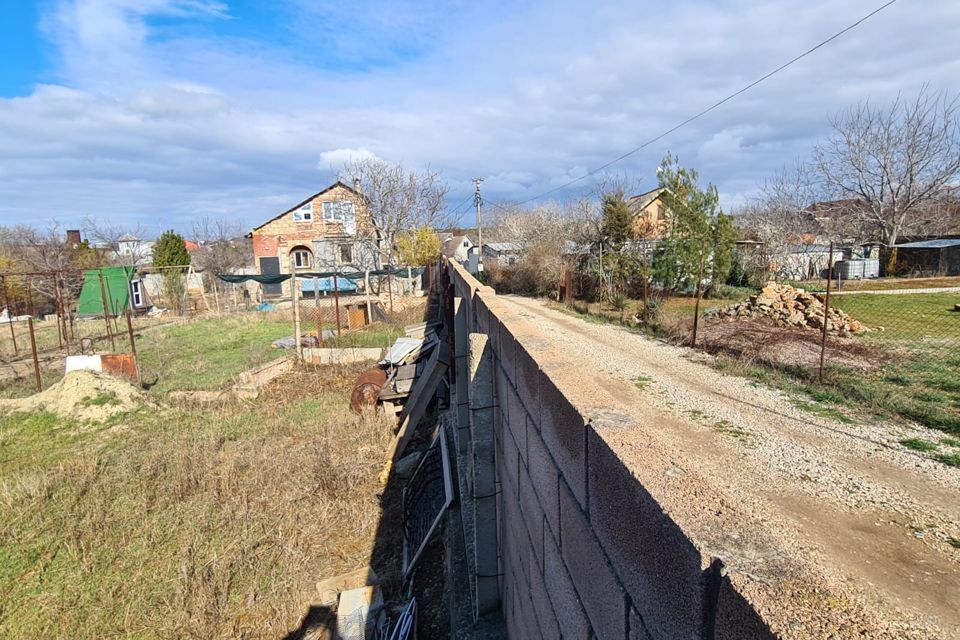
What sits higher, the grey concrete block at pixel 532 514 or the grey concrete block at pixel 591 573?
the grey concrete block at pixel 591 573

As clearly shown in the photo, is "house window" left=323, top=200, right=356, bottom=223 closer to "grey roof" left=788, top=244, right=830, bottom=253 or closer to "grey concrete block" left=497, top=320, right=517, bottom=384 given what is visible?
"grey roof" left=788, top=244, right=830, bottom=253

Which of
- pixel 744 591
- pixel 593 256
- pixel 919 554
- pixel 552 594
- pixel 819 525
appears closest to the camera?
pixel 744 591

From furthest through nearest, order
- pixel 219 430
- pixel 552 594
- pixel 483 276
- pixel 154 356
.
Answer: pixel 483 276 < pixel 154 356 < pixel 219 430 < pixel 552 594

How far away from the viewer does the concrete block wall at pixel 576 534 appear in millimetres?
962

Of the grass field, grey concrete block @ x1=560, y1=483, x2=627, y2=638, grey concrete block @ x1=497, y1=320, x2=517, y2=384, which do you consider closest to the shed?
the grass field

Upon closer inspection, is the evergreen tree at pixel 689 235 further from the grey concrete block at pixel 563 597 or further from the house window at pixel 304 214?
the house window at pixel 304 214

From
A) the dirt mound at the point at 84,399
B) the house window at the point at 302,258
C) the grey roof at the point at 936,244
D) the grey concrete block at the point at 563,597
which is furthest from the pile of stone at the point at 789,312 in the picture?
the house window at the point at 302,258

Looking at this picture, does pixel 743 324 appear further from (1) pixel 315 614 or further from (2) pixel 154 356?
(2) pixel 154 356

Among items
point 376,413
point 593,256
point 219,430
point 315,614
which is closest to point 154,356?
point 219,430

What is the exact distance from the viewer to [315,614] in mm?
4586

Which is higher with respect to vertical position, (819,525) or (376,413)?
(819,525)

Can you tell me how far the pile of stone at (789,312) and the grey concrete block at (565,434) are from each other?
396 inches

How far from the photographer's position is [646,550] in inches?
42.4

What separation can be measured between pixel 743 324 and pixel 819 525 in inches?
330
